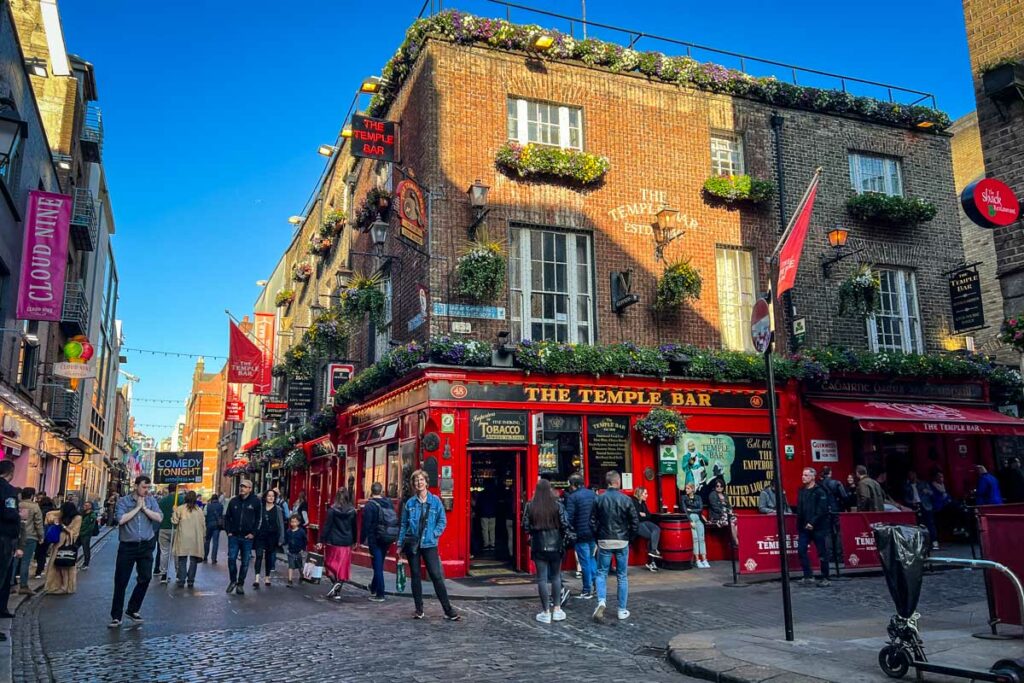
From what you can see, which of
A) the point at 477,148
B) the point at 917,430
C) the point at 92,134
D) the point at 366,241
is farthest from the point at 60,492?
the point at 917,430

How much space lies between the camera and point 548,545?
9695 millimetres

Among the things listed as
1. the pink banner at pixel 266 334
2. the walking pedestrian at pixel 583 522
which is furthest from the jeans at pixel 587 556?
the pink banner at pixel 266 334

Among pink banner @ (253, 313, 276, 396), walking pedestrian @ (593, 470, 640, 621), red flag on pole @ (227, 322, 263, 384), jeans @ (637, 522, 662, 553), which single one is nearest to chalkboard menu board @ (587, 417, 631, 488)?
jeans @ (637, 522, 662, 553)

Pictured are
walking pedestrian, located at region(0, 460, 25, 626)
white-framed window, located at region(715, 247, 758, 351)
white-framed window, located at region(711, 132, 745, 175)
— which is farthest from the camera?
white-framed window, located at region(711, 132, 745, 175)

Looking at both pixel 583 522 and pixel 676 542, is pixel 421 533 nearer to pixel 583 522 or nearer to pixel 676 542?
pixel 583 522

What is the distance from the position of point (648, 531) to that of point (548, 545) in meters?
5.40

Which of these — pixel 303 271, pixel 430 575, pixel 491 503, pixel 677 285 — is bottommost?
pixel 430 575

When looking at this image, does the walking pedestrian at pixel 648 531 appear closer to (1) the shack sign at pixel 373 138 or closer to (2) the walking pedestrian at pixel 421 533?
(2) the walking pedestrian at pixel 421 533

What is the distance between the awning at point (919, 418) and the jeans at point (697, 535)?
13.5ft

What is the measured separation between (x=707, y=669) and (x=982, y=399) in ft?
52.1

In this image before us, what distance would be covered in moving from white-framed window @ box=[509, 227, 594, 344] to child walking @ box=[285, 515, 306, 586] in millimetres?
5720

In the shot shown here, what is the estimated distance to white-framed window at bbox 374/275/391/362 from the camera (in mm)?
18234

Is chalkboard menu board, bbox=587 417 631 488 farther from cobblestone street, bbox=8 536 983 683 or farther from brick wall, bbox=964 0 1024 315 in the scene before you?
brick wall, bbox=964 0 1024 315

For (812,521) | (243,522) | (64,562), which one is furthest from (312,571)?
(812,521)
